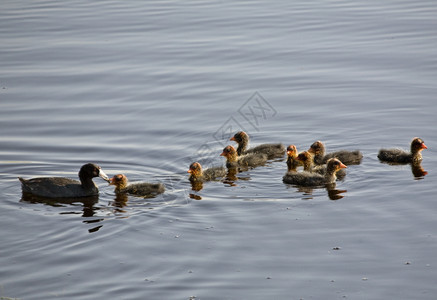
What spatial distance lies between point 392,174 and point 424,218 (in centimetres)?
182

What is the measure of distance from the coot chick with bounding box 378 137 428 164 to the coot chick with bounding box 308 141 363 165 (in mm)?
385

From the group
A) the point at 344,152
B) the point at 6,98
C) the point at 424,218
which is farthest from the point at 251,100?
the point at 424,218

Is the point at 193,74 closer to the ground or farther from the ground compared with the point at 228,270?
farther from the ground

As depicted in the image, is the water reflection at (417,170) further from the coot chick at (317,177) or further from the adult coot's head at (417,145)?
the coot chick at (317,177)

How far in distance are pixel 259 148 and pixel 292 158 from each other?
61cm

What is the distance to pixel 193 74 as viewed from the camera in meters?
15.1

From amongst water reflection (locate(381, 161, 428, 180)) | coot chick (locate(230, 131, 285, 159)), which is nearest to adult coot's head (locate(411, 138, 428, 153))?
water reflection (locate(381, 161, 428, 180))

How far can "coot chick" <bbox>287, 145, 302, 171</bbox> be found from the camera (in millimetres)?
11406

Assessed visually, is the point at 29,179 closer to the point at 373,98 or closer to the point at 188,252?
the point at 188,252

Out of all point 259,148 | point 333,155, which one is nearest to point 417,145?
point 333,155

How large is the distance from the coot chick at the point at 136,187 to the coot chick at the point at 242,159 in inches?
63.1

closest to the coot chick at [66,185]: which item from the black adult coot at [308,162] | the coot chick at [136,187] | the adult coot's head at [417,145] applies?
the coot chick at [136,187]

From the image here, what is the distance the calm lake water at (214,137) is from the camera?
306 inches

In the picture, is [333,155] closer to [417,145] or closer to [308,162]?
[308,162]
